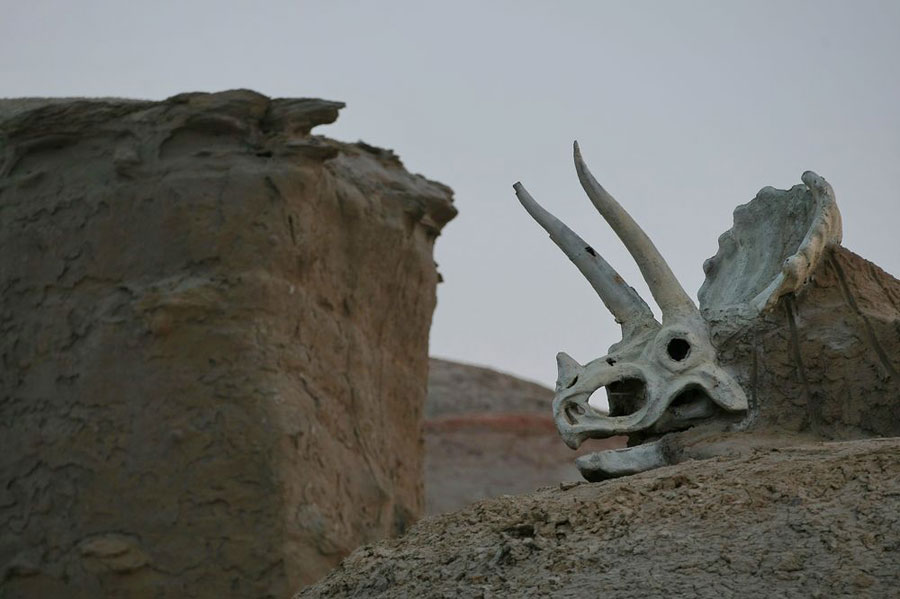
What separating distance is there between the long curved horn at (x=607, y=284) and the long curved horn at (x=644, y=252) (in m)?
0.09

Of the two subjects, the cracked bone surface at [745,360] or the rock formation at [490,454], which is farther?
the rock formation at [490,454]

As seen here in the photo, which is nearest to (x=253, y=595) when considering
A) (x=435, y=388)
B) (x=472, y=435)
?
(x=472, y=435)

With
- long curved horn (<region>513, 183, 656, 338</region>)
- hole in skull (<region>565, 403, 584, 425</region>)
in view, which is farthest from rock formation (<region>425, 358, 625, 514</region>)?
hole in skull (<region>565, 403, 584, 425</region>)

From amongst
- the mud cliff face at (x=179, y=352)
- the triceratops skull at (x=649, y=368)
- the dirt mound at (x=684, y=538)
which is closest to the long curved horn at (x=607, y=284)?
the triceratops skull at (x=649, y=368)

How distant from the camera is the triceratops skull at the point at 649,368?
4.33m

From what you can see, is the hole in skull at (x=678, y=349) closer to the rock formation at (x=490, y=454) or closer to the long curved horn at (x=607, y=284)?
the long curved horn at (x=607, y=284)

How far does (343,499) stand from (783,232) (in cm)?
516

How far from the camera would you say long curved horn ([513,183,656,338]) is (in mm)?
4621

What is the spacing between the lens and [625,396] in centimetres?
453

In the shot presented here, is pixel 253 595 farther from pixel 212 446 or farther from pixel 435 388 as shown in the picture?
pixel 435 388

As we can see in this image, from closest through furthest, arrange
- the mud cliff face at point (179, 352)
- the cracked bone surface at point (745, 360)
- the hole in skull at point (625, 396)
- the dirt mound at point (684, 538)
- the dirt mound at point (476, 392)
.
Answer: the dirt mound at point (684, 538) < the cracked bone surface at point (745, 360) < the hole in skull at point (625, 396) < the mud cliff face at point (179, 352) < the dirt mound at point (476, 392)

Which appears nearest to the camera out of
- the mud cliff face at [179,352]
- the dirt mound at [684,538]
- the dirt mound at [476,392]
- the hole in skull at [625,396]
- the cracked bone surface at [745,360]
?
the dirt mound at [684,538]

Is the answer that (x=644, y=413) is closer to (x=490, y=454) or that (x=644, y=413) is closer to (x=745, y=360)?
(x=745, y=360)

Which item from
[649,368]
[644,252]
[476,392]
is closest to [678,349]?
[649,368]
